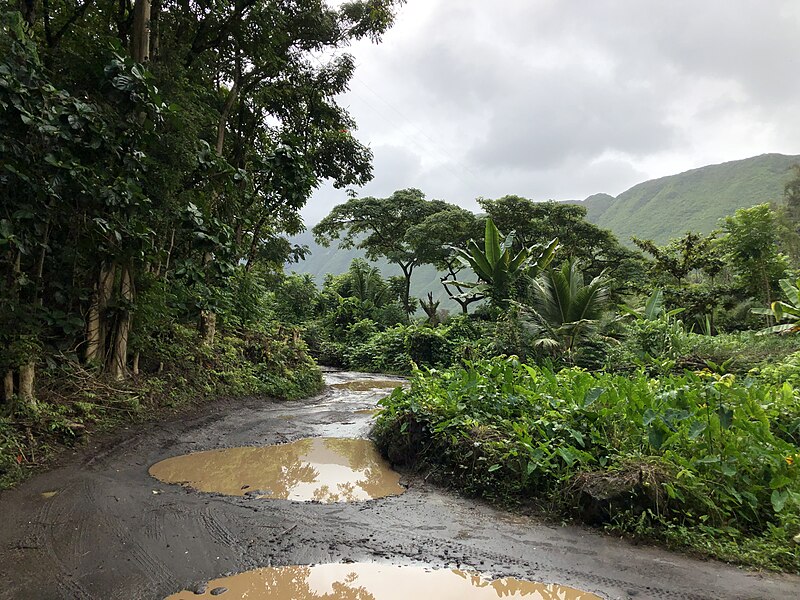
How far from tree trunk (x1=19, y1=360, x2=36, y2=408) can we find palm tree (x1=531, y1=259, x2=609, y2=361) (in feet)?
25.7

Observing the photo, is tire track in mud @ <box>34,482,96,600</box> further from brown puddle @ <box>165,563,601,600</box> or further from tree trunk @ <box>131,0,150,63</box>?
tree trunk @ <box>131,0,150,63</box>

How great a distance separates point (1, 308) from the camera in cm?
466

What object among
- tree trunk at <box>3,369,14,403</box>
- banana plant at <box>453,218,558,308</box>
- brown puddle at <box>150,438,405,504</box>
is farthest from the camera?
banana plant at <box>453,218,558,308</box>

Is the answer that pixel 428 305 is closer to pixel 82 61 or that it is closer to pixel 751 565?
pixel 82 61

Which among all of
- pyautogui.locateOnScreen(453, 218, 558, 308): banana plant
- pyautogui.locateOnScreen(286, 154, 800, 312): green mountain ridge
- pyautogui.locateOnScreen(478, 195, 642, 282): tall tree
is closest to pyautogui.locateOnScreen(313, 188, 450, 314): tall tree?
pyautogui.locateOnScreen(478, 195, 642, 282): tall tree

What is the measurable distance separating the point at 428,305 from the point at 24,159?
18050mm

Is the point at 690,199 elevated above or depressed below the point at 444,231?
above

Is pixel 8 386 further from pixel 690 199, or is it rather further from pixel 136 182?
pixel 690 199

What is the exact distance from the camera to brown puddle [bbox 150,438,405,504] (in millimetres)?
4340

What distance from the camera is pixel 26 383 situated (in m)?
4.93

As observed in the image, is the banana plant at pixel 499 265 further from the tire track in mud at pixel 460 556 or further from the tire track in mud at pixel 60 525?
the tire track in mud at pixel 60 525

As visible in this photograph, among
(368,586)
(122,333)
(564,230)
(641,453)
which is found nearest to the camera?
(368,586)

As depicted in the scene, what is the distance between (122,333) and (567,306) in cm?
824

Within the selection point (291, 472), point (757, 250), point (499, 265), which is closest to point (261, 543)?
point (291, 472)
